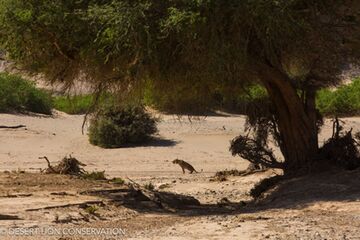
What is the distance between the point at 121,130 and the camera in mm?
28250

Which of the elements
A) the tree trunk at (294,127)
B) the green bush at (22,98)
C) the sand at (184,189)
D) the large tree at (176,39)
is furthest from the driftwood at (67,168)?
the green bush at (22,98)

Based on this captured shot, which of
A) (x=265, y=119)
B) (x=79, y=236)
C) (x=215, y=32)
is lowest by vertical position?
(x=79, y=236)

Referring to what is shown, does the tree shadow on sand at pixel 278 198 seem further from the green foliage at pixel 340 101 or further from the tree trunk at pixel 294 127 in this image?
the green foliage at pixel 340 101

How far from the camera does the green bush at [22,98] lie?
117 ft

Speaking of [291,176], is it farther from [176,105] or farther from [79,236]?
[79,236]

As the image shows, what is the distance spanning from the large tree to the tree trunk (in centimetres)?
37

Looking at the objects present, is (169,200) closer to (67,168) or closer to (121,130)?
(67,168)

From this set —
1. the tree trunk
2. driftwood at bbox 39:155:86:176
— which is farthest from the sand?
the tree trunk

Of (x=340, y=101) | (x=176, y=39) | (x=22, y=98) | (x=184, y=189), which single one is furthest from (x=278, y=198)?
(x=340, y=101)

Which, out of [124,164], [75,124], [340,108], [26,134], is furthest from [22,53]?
[340,108]

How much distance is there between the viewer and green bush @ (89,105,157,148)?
28203mm

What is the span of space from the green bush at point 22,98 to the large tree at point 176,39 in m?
20.3

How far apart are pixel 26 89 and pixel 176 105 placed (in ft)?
68.7

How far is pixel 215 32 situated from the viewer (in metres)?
13.4
